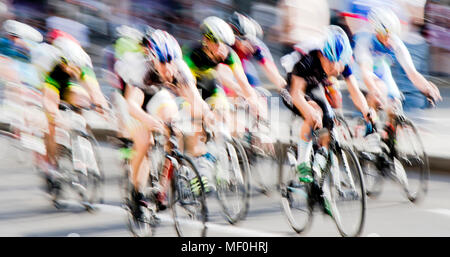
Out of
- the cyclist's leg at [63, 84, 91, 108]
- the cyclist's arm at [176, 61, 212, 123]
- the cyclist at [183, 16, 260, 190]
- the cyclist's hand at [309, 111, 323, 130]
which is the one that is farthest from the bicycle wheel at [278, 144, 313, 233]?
the cyclist's leg at [63, 84, 91, 108]

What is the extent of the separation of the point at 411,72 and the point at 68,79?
3.03 meters

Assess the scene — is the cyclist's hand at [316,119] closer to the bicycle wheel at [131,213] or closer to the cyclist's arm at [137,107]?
the cyclist's arm at [137,107]

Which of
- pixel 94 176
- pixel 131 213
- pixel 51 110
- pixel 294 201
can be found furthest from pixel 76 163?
pixel 294 201

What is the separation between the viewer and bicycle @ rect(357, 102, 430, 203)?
24.3 feet

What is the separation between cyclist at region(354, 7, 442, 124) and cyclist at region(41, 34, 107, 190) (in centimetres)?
233

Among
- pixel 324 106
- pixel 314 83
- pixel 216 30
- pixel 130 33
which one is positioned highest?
pixel 130 33

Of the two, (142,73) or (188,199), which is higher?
(142,73)

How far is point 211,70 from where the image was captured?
291 inches

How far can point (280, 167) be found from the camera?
26.1ft

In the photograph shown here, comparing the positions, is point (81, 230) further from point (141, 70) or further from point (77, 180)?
point (141, 70)

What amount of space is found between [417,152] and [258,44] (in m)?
1.86

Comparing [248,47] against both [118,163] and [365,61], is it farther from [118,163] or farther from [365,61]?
[118,163]

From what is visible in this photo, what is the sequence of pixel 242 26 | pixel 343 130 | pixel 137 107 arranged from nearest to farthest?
pixel 137 107 < pixel 343 130 < pixel 242 26
